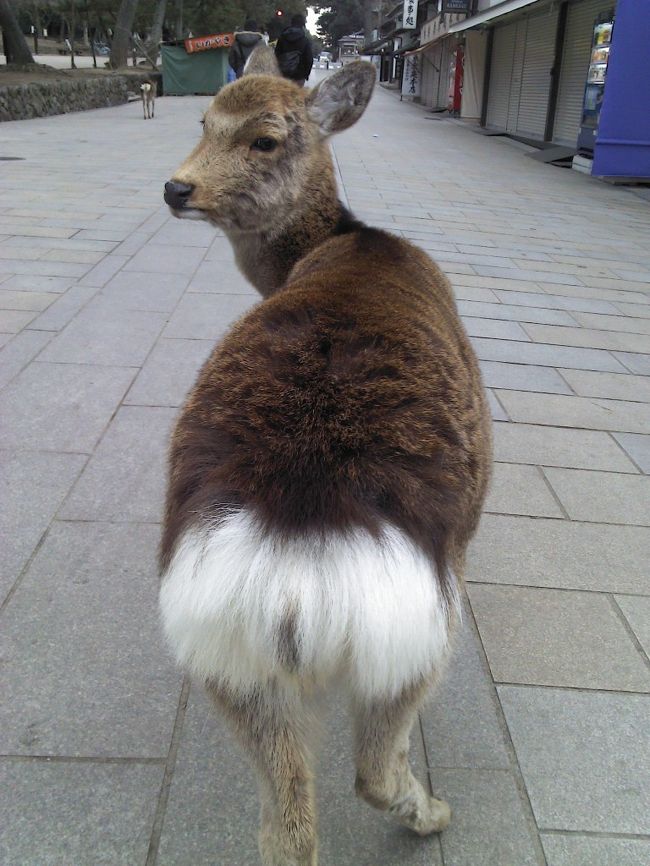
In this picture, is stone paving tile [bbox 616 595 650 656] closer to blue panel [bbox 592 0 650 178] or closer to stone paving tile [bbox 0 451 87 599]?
stone paving tile [bbox 0 451 87 599]

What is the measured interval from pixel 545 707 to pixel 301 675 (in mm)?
1411

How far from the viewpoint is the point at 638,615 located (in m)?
2.96

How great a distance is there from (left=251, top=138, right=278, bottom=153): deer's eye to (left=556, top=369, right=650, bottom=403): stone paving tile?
2592mm

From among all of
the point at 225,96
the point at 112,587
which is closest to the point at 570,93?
the point at 225,96

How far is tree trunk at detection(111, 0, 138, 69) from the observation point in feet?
113

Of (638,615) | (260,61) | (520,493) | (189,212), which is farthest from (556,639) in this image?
(260,61)

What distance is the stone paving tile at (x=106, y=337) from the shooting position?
511cm

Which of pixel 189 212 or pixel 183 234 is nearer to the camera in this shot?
pixel 189 212

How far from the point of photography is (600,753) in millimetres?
2332

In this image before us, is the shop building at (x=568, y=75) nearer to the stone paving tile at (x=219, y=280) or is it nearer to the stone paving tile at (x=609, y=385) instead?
the stone paving tile at (x=219, y=280)

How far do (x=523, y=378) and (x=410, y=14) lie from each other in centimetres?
4425

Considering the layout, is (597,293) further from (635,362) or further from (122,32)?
(122,32)

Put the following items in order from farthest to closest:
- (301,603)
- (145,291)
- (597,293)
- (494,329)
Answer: (597,293), (145,291), (494,329), (301,603)

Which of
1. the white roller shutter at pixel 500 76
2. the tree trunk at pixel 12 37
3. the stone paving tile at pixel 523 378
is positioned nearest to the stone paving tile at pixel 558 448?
the stone paving tile at pixel 523 378
